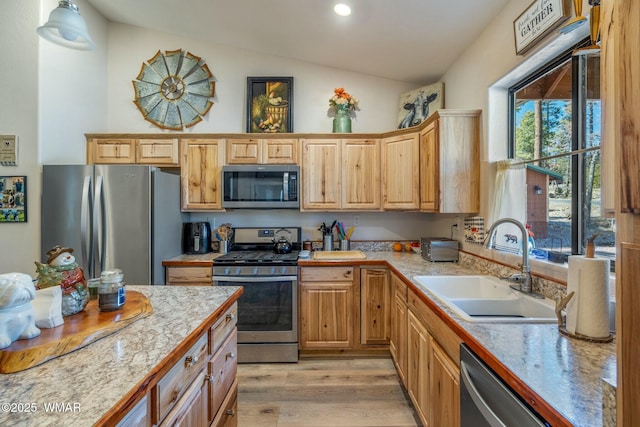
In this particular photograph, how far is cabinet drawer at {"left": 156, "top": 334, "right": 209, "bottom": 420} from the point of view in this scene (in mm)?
857

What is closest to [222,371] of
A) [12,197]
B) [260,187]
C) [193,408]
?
[193,408]

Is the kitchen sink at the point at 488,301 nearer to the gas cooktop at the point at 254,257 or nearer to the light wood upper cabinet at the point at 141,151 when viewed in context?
the gas cooktop at the point at 254,257

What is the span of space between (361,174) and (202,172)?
5.37ft

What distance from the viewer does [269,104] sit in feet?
10.3

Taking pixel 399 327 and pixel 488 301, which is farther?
pixel 399 327

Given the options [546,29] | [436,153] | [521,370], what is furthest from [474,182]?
[521,370]

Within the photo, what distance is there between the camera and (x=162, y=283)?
8.31 ft

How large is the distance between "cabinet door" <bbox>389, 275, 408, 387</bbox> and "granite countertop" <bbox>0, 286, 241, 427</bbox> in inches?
57.3

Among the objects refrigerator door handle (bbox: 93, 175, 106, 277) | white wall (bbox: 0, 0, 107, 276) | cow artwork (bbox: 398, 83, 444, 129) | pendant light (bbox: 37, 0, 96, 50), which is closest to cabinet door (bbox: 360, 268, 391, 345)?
cow artwork (bbox: 398, 83, 444, 129)

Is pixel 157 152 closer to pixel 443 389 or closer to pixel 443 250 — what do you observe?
pixel 443 250

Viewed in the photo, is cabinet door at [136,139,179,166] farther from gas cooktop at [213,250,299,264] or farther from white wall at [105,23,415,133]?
gas cooktop at [213,250,299,264]

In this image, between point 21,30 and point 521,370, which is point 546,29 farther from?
point 21,30

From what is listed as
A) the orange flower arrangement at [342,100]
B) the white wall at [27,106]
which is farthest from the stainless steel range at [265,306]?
the orange flower arrangement at [342,100]

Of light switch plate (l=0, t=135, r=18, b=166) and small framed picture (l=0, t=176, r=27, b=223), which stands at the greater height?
light switch plate (l=0, t=135, r=18, b=166)
